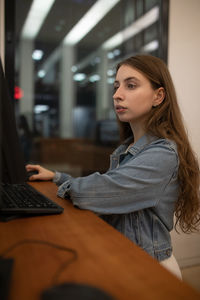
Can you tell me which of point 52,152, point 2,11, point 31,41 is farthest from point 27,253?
point 52,152

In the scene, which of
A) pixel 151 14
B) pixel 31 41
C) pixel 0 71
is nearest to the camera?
pixel 0 71

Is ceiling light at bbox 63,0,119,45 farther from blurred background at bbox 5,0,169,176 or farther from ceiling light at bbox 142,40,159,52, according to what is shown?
ceiling light at bbox 142,40,159,52

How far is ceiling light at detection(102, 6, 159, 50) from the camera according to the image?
237 centimetres

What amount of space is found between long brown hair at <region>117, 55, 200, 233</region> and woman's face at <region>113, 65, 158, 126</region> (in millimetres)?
23

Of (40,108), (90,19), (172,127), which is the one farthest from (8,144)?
(90,19)

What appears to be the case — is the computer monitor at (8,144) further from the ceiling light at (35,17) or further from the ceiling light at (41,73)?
the ceiling light at (41,73)

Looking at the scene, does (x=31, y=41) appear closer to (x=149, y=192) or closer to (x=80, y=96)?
(x=80, y=96)

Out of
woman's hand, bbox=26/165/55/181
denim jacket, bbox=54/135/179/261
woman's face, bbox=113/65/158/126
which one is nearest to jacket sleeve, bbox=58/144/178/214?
denim jacket, bbox=54/135/179/261

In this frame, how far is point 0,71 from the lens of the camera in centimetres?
74

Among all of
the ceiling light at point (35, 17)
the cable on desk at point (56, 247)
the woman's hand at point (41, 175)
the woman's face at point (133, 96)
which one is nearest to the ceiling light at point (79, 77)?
the ceiling light at point (35, 17)

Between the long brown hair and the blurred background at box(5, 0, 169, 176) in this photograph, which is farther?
the blurred background at box(5, 0, 169, 176)

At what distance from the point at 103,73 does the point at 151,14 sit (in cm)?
60

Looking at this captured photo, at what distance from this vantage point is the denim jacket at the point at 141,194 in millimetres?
909

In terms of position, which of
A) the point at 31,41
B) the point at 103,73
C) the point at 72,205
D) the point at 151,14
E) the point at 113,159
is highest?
the point at 151,14
